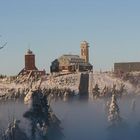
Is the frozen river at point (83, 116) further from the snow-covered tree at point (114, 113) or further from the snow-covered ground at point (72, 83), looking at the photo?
the snow-covered ground at point (72, 83)

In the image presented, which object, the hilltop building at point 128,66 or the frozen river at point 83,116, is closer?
the frozen river at point 83,116

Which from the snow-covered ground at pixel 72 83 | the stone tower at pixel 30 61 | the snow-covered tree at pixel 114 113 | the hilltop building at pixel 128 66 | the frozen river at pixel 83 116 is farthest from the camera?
the stone tower at pixel 30 61

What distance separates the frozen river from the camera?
112 metres

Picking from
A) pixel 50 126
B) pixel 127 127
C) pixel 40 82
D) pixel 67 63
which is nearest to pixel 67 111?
pixel 40 82

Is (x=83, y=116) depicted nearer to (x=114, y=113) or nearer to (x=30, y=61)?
(x=114, y=113)

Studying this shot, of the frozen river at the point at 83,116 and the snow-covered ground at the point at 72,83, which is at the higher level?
the snow-covered ground at the point at 72,83

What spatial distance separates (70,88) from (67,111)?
1471cm

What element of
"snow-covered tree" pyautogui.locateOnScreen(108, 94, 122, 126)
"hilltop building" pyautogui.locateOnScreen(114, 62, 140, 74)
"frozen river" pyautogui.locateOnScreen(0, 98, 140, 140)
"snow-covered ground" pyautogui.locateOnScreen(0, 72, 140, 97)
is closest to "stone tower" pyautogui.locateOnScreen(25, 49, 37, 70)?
"hilltop building" pyautogui.locateOnScreen(114, 62, 140, 74)

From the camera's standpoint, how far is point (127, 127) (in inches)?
4523

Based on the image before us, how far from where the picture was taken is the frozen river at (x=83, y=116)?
112 metres

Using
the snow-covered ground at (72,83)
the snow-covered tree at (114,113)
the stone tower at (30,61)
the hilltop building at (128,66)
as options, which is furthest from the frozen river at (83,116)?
the stone tower at (30,61)

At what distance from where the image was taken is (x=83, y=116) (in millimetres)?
134125

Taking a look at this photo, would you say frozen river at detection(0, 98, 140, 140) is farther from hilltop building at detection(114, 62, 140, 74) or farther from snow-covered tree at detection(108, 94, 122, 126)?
hilltop building at detection(114, 62, 140, 74)

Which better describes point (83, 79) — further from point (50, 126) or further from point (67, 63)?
point (50, 126)
